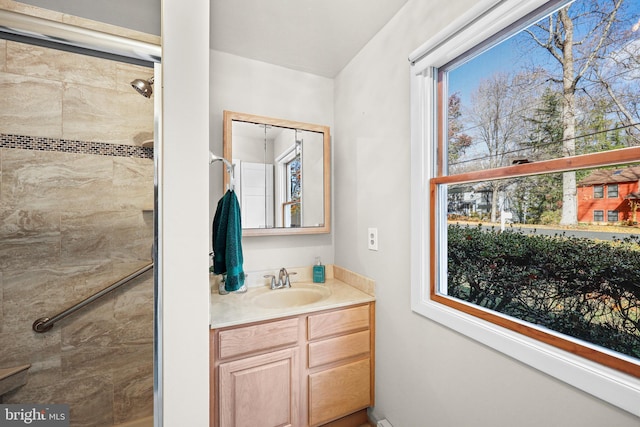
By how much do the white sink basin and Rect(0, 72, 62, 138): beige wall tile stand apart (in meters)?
1.48

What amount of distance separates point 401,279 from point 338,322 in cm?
43

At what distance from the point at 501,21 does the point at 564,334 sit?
1.10 meters

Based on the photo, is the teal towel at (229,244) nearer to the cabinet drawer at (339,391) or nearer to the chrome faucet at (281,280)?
the chrome faucet at (281,280)

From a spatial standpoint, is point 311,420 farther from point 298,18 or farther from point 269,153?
point 298,18

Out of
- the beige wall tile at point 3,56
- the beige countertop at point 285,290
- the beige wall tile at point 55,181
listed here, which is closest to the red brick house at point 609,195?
the beige countertop at point 285,290

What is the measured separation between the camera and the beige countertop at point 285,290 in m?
1.30

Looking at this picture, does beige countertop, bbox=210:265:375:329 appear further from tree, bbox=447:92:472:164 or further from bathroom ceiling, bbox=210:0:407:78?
bathroom ceiling, bbox=210:0:407:78

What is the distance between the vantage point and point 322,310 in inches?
56.6

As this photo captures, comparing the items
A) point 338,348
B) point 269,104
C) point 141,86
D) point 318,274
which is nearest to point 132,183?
point 141,86

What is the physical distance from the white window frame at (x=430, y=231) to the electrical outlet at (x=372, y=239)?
1.04 ft

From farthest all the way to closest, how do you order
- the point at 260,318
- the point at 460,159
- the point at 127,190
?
the point at 127,190
the point at 260,318
the point at 460,159

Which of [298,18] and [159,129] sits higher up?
[298,18]

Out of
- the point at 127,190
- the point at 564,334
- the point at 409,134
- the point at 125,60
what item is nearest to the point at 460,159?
the point at 409,134

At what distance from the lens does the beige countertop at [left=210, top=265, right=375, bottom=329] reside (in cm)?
130
